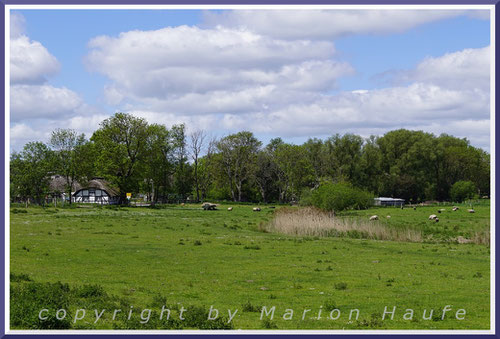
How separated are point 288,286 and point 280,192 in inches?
4568

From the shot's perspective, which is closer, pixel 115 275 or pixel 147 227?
pixel 115 275

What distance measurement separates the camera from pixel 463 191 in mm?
119938

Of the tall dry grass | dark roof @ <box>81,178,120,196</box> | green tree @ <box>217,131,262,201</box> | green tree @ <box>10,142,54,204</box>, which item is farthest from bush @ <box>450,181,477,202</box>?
green tree @ <box>10,142,54,204</box>

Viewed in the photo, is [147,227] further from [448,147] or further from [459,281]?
[448,147]

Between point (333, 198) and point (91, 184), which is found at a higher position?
point (91, 184)

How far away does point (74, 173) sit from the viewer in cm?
10756

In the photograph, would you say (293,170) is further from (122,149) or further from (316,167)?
(122,149)

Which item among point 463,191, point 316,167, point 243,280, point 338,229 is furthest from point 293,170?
point 243,280

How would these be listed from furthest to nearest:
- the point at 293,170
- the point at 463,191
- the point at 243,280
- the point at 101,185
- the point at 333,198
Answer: the point at 293,170 < the point at 101,185 < the point at 463,191 < the point at 333,198 < the point at 243,280

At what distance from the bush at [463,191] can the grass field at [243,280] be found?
85707 mm

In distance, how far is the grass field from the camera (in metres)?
15.2

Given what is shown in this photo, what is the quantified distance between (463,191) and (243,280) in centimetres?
10756

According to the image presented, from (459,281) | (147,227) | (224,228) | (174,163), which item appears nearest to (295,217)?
(224,228)

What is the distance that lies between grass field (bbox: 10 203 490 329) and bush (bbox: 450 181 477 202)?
85.7 m
